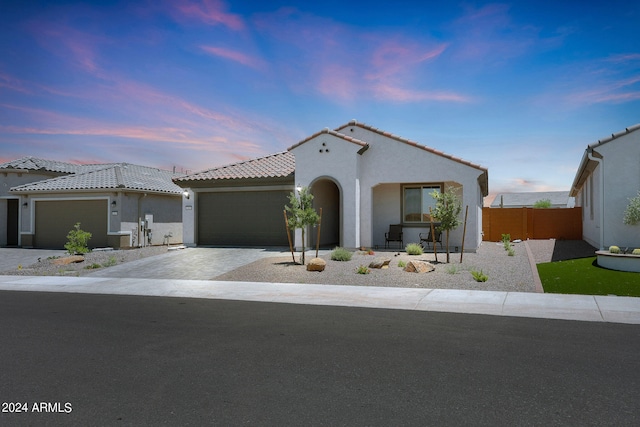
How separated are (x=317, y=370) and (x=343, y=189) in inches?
592

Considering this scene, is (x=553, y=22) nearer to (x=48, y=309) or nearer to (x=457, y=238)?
(x=457, y=238)

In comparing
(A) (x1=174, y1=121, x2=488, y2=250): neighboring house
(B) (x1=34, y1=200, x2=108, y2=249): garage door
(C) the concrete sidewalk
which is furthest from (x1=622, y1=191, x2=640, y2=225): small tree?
(B) (x1=34, y1=200, x2=108, y2=249): garage door

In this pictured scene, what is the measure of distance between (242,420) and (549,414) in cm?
280

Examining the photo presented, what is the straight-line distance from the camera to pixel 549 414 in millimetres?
Result: 4289

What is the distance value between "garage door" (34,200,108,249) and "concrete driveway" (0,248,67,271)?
112 cm

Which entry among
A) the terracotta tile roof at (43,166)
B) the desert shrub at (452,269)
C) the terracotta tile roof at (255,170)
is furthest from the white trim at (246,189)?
the terracotta tile roof at (43,166)

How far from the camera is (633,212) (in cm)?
1553

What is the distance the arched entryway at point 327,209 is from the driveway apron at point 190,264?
8.31ft

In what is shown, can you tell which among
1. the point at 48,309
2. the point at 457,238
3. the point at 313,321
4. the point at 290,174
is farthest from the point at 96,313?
the point at 457,238

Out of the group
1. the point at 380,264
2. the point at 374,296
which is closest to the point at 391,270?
the point at 380,264

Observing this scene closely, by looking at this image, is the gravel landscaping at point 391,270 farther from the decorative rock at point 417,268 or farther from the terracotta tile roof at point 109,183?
the terracotta tile roof at point 109,183

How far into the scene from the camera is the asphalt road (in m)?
4.34

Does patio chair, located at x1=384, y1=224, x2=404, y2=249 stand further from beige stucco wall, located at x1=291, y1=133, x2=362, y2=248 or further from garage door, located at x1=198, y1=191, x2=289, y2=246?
garage door, located at x1=198, y1=191, x2=289, y2=246

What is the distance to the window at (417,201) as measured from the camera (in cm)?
2109
